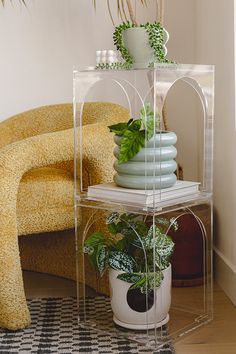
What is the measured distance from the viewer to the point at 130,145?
76.3 inches

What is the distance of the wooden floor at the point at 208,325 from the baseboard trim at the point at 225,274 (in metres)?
0.02

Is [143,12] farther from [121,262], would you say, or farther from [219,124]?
[121,262]

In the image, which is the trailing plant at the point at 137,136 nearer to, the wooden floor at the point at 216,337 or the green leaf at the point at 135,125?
the green leaf at the point at 135,125

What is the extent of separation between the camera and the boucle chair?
2.04 m

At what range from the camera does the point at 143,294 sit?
2.00m

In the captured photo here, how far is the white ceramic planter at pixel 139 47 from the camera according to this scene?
6.55 feet

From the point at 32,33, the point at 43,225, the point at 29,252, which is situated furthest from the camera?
the point at 32,33

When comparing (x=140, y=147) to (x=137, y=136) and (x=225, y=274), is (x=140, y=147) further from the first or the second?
(x=225, y=274)

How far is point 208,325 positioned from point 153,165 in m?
0.58

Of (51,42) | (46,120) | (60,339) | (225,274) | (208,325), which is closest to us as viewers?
(60,339)

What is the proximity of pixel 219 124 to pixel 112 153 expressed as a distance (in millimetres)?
512

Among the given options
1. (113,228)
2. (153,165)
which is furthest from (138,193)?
(113,228)

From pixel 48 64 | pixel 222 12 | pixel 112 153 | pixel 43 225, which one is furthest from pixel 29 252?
pixel 222 12

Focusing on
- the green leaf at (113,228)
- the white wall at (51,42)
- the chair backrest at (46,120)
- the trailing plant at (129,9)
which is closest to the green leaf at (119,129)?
the green leaf at (113,228)
